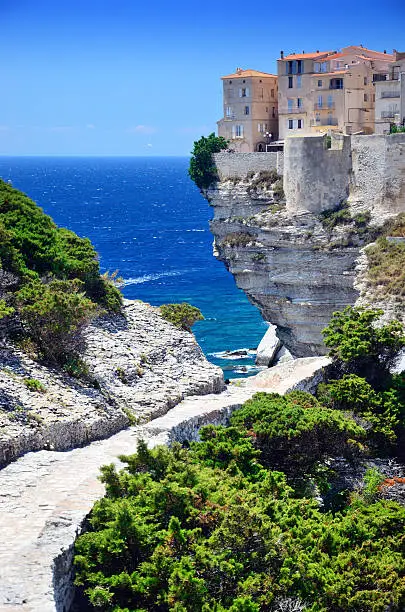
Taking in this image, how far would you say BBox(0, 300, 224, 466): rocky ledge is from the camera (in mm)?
21812

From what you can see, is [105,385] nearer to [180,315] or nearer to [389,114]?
[180,315]

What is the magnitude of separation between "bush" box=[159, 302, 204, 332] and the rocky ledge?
10.5 inches

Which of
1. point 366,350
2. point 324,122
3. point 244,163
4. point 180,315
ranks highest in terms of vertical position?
point 324,122

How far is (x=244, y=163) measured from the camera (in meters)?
51.1

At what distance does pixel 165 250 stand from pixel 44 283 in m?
65.5

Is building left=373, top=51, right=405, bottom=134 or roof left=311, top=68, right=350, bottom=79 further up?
roof left=311, top=68, right=350, bottom=79

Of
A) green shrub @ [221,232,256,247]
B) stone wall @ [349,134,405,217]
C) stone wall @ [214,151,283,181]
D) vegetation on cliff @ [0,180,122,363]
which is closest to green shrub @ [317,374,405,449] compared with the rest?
vegetation on cliff @ [0,180,122,363]

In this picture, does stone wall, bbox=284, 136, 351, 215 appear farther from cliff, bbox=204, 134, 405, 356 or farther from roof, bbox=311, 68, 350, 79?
roof, bbox=311, 68, 350, 79

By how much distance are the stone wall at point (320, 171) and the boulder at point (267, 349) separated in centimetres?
857

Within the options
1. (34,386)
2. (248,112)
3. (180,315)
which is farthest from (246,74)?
(34,386)

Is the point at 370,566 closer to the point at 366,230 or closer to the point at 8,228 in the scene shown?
the point at 8,228

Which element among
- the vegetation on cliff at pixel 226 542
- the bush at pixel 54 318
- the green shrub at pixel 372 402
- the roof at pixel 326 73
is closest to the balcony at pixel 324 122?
the roof at pixel 326 73

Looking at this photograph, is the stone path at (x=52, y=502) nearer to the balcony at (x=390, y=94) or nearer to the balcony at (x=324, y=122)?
the balcony at (x=390, y=94)

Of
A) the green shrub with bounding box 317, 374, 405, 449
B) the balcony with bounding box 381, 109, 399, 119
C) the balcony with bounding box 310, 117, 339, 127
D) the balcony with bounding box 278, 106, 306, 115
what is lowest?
the green shrub with bounding box 317, 374, 405, 449
